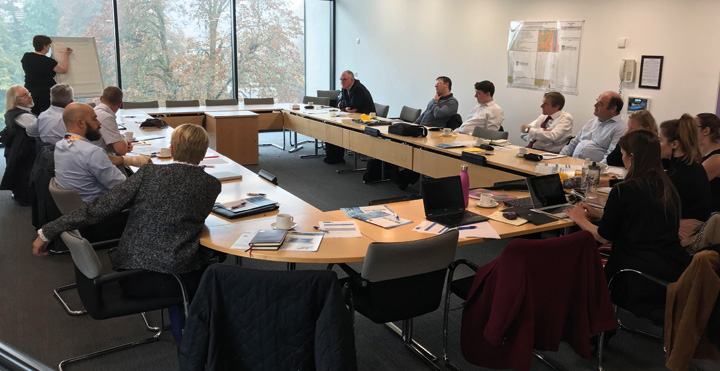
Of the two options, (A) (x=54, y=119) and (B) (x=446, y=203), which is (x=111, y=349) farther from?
(A) (x=54, y=119)

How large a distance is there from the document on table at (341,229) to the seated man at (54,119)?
10.8 ft

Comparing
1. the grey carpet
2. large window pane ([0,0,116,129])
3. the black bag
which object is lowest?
the grey carpet

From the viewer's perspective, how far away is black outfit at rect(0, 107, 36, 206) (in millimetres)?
5672

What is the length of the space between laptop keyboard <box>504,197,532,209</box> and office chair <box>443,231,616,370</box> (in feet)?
3.35

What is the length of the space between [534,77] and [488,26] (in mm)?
1165

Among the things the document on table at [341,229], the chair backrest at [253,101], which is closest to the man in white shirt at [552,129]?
the document on table at [341,229]

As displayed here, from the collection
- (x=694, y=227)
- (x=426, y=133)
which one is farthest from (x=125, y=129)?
(x=694, y=227)

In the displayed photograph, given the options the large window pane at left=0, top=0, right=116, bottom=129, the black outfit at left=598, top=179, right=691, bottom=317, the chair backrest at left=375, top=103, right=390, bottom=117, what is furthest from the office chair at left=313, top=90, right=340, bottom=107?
the black outfit at left=598, top=179, right=691, bottom=317

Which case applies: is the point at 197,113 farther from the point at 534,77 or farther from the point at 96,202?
the point at 96,202

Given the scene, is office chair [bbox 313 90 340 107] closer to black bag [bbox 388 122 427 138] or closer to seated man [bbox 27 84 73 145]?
black bag [bbox 388 122 427 138]

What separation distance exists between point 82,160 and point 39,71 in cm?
431

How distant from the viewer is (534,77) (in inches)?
312

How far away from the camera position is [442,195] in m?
3.49

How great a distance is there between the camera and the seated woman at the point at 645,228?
2.89m
